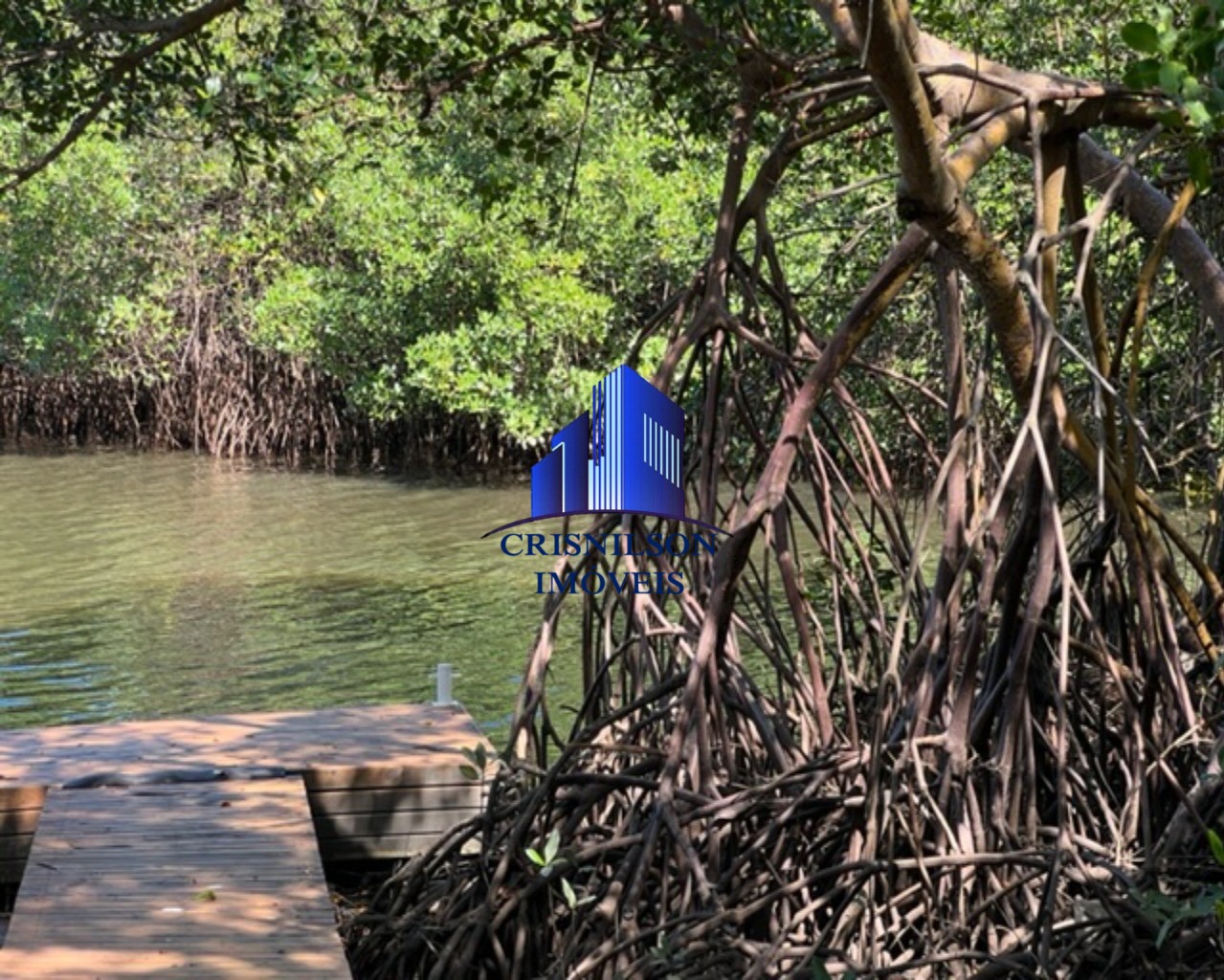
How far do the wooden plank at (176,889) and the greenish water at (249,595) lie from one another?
13.2 ft

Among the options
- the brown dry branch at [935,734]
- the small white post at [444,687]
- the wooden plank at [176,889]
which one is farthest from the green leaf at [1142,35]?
the small white post at [444,687]

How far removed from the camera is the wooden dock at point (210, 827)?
4172 mm

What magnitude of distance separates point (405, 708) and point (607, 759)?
6.95 ft

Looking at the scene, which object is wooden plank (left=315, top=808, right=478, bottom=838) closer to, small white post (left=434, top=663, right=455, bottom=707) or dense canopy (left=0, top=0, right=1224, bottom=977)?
dense canopy (left=0, top=0, right=1224, bottom=977)

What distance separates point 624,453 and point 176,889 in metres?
2.24

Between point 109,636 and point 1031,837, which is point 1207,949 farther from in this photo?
point 109,636

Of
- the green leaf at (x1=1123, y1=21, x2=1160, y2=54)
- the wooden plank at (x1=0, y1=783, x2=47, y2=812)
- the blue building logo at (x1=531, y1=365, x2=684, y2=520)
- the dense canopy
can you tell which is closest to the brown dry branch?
the dense canopy

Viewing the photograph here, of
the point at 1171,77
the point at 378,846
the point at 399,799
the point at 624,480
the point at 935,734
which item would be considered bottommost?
the point at 378,846

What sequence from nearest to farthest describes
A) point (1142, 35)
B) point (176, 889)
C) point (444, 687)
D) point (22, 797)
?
point (1142, 35) < point (176, 889) < point (22, 797) < point (444, 687)

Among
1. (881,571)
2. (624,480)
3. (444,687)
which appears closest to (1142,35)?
(881,571)

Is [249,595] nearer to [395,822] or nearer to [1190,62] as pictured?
[395,822]

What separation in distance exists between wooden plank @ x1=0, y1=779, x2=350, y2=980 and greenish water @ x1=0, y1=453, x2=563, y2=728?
158 inches

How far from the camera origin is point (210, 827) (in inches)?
204

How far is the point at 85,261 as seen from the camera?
20516 millimetres
